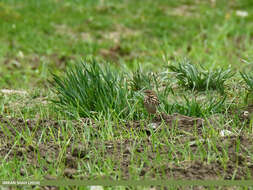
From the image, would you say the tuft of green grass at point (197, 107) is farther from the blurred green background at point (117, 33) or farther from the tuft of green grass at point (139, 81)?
the blurred green background at point (117, 33)

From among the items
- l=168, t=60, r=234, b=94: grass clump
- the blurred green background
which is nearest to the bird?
l=168, t=60, r=234, b=94: grass clump

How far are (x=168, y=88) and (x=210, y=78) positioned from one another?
1.38 feet

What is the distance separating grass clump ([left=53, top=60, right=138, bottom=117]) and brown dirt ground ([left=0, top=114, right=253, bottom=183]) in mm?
316

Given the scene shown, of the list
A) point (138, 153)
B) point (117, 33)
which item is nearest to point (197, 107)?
point (138, 153)

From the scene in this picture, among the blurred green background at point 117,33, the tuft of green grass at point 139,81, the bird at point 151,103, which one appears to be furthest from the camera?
the blurred green background at point 117,33

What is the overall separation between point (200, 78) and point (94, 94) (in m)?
1.07

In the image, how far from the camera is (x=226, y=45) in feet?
28.2

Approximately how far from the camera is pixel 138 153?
3.30 m

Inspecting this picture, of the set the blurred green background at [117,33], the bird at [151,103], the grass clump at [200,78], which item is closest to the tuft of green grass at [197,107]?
the grass clump at [200,78]

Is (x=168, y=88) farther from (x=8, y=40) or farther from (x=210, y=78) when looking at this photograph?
(x=8, y=40)

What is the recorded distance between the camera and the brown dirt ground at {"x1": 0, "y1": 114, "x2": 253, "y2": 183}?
10.0 feet

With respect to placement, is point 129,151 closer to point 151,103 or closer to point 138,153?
point 138,153

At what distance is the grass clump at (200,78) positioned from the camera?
180 inches

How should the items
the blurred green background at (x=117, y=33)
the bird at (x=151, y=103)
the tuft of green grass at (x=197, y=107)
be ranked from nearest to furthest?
1. the bird at (x=151, y=103)
2. the tuft of green grass at (x=197, y=107)
3. the blurred green background at (x=117, y=33)
